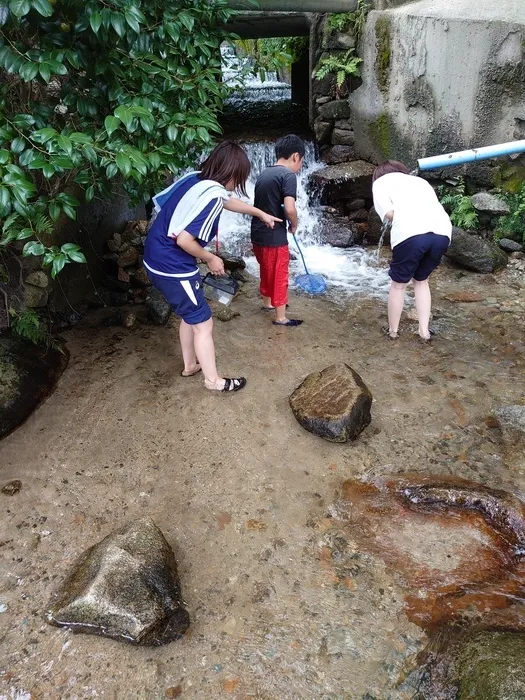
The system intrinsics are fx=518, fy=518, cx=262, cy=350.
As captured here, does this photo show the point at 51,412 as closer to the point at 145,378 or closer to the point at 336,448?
the point at 145,378

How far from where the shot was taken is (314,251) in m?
7.03

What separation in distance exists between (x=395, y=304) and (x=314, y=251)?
8.66 feet

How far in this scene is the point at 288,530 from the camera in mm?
2951

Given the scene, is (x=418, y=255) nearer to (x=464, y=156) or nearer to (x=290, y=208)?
(x=290, y=208)

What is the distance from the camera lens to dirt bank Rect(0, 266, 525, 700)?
7.57ft

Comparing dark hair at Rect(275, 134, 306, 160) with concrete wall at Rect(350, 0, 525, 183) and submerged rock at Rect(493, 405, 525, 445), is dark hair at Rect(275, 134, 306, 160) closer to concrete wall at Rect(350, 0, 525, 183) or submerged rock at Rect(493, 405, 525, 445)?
submerged rock at Rect(493, 405, 525, 445)

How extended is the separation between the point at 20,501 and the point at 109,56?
2635mm

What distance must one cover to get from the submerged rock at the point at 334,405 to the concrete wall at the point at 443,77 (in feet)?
13.6

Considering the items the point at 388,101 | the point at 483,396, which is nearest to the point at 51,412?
the point at 483,396

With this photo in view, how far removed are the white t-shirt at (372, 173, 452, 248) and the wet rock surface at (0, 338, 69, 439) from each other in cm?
296

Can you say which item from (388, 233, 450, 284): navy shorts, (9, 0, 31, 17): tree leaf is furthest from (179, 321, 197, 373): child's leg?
(9, 0, 31, 17): tree leaf

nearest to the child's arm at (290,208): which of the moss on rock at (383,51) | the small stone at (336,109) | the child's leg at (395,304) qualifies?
the child's leg at (395,304)

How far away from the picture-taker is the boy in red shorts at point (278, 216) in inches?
170

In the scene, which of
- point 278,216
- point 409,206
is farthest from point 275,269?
point 409,206
